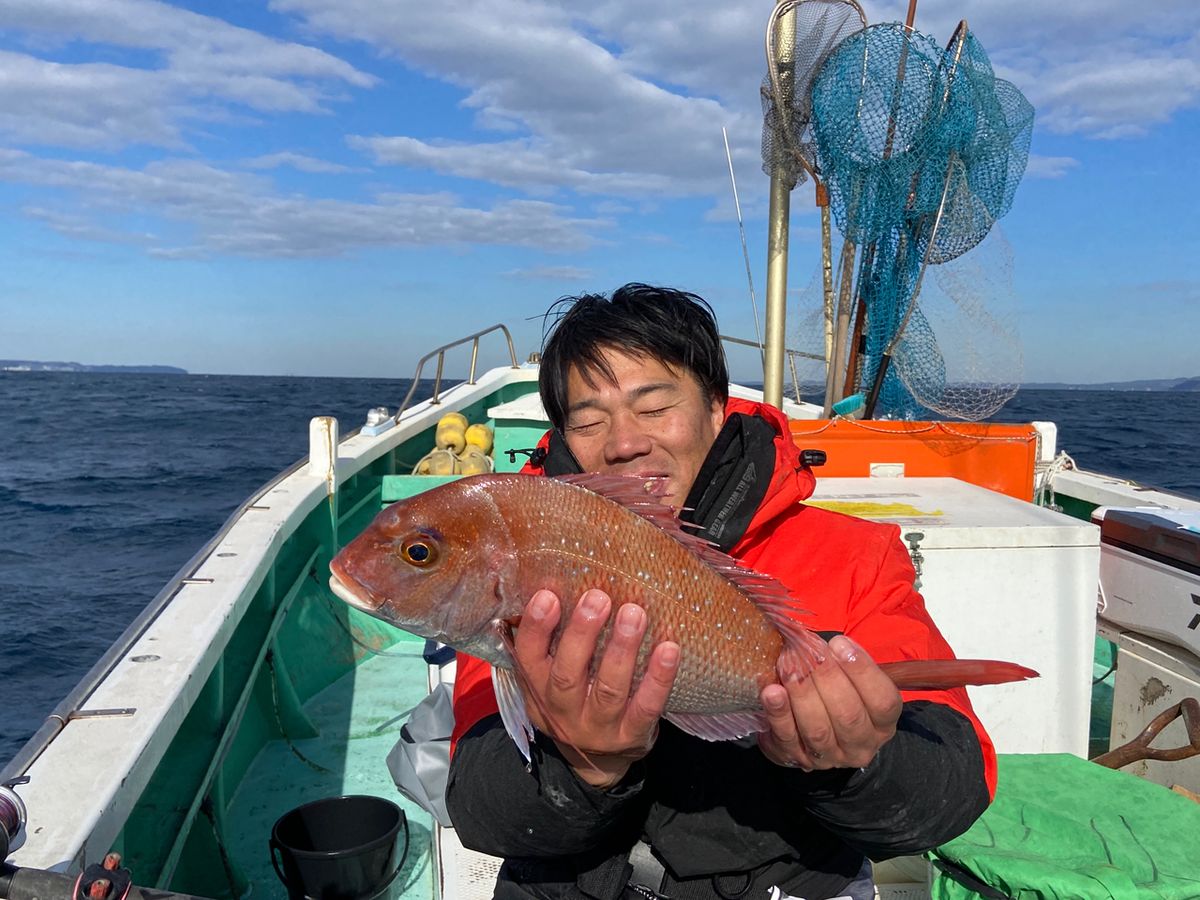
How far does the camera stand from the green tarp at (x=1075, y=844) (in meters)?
2.31

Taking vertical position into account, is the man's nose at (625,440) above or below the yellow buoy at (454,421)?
above

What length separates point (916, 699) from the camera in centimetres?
197

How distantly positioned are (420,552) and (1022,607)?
2822 mm

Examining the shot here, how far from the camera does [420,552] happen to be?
1.70 m

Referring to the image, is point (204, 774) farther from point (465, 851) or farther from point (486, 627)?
point (486, 627)

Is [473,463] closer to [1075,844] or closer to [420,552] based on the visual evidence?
[1075,844]

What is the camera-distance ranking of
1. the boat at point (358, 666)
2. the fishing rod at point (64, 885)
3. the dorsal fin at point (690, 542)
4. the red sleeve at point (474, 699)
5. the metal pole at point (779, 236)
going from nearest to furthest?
the fishing rod at point (64, 885) < the dorsal fin at point (690, 542) < the red sleeve at point (474, 699) < the boat at point (358, 666) < the metal pole at point (779, 236)

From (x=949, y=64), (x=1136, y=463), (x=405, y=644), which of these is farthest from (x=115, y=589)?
(x=1136, y=463)

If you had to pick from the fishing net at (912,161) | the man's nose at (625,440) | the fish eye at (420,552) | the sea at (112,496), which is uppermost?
the fishing net at (912,161)

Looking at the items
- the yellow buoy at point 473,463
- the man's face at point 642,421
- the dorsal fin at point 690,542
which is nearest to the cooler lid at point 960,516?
the man's face at point 642,421

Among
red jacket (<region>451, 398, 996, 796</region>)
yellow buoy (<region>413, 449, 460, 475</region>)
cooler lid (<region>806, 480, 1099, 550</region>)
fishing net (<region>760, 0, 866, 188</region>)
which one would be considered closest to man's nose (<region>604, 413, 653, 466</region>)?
red jacket (<region>451, 398, 996, 796</region>)

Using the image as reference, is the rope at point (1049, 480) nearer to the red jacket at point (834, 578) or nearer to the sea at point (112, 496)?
the red jacket at point (834, 578)

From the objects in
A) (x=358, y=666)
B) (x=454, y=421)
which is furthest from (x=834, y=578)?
(x=454, y=421)

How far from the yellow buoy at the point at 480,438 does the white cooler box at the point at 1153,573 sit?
16.4ft
